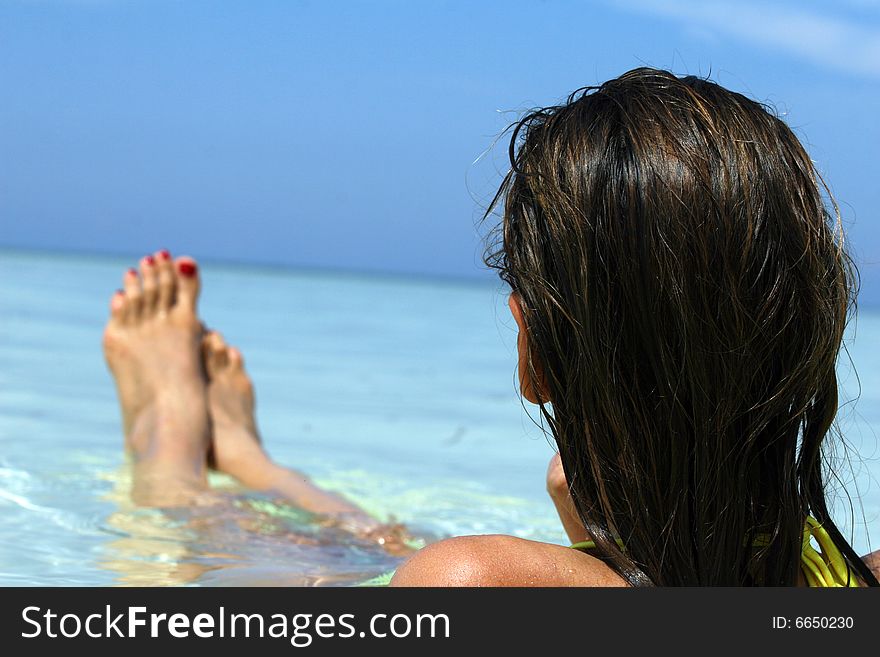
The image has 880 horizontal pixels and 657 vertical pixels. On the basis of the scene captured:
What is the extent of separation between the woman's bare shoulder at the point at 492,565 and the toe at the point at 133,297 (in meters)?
2.87

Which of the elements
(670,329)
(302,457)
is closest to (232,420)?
(302,457)

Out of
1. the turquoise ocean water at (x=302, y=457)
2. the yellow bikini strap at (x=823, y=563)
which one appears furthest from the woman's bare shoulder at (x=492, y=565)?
the turquoise ocean water at (x=302, y=457)

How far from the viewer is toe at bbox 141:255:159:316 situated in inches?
146

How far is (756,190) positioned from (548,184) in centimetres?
20

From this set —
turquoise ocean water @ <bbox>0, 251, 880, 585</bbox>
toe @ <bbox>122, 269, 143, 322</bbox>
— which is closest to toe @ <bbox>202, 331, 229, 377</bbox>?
toe @ <bbox>122, 269, 143, 322</bbox>

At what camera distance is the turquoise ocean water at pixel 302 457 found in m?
2.15

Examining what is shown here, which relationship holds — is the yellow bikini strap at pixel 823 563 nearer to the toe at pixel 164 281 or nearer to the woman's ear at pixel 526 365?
the woman's ear at pixel 526 365

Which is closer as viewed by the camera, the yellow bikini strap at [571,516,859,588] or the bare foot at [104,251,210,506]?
the yellow bikini strap at [571,516,859,588]

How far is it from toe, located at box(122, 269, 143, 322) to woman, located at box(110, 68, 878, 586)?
2.84 metres

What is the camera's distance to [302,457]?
12.7ft

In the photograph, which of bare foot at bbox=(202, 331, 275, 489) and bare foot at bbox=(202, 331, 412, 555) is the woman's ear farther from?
bare foot at bbox=(202, 331, 275, 489)
